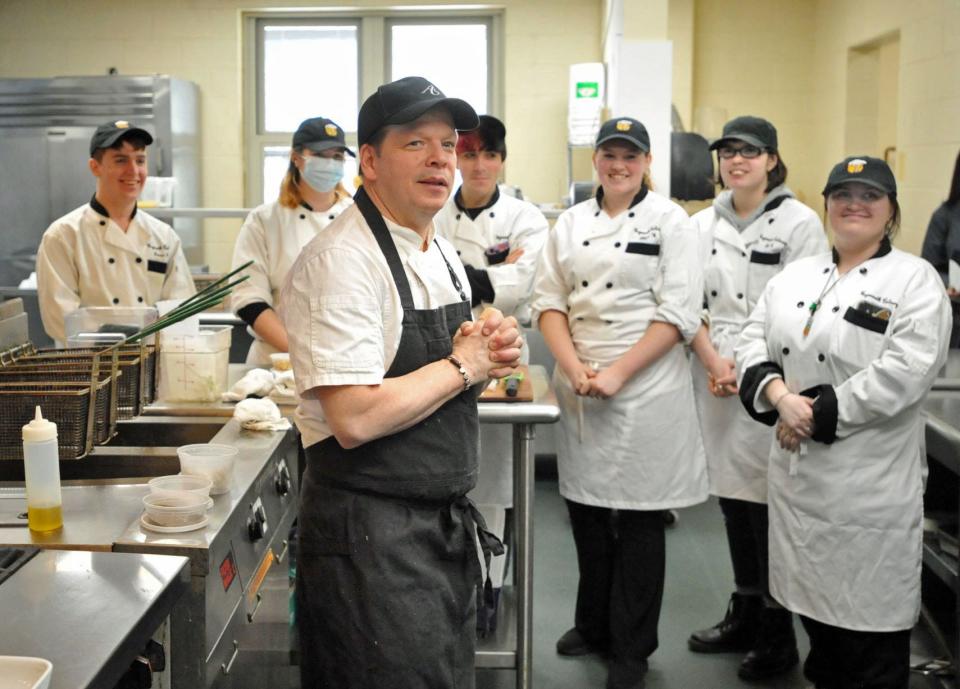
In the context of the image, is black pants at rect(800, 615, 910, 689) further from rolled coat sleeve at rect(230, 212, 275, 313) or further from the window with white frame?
the window with white frame

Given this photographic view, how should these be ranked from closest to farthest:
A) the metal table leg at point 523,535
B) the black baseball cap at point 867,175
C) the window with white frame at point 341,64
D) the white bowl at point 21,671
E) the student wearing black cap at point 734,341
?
the white bowl at point 21,671, the black baseball cap at point 867,175, the metal table leg at point 523,535, the student wearing black cap at point 734,341, the window with white frame at point 341,64

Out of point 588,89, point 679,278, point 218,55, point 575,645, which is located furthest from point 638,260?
point 218,55

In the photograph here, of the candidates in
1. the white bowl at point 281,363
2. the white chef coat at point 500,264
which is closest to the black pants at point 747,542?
the white chef coat at point 500,264

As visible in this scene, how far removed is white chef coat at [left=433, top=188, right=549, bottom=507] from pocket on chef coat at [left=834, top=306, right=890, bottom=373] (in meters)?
0.91

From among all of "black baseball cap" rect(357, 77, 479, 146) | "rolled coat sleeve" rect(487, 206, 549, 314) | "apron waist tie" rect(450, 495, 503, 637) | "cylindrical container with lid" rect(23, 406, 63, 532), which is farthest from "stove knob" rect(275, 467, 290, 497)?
"rolled coat sleeve" rect(487, 206, 549, 314)

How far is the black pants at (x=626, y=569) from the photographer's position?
2867 mm

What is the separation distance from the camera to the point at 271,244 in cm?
312

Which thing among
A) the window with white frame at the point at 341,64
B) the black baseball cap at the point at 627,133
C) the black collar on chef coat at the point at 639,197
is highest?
the window with white frame at the point at 341,64

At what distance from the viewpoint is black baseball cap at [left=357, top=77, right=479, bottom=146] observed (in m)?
1.63

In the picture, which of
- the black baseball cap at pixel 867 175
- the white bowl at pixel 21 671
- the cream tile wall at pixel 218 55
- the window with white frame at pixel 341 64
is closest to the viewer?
the white bowl at pixel 21 671

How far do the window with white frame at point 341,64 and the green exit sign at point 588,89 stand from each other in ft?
4.37

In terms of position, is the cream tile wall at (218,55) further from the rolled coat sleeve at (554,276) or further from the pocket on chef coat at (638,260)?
the pocket on chef coat at (638,260)

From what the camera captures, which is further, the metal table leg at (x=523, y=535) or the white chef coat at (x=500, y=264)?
the white chef coat at (x=500, y=264)

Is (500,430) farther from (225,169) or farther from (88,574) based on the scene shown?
(225,169)
